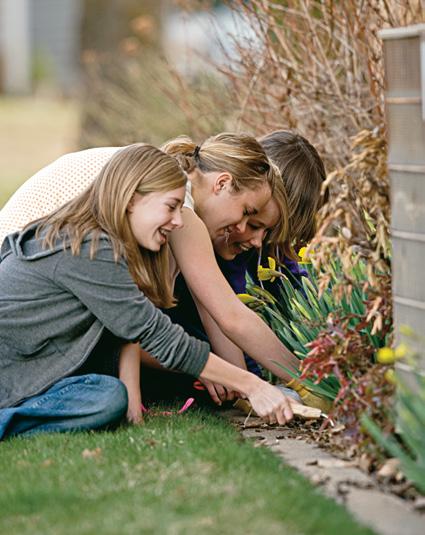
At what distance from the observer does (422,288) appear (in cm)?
296

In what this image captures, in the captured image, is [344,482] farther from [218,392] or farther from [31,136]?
[31,136]

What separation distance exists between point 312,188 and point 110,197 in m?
0.97

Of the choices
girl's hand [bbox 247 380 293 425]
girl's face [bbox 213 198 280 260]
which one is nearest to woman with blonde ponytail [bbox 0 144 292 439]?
girl's hand [bbox 247 380 293 425]

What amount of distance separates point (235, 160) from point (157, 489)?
5.03 ft

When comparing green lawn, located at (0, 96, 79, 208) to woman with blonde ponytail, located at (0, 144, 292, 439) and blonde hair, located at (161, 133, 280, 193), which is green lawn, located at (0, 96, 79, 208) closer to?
blonde hair, located at (161, 133, 280, 193)

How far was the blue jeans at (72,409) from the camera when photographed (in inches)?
143

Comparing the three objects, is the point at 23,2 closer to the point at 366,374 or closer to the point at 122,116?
the point at 122,116

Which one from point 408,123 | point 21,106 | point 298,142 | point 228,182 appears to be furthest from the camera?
point 21,106

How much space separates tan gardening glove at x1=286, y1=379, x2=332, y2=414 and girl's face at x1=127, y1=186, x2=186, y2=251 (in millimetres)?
694

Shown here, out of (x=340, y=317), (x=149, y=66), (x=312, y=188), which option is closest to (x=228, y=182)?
(x=312, y=188)

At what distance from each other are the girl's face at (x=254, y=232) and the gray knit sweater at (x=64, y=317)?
2.12 ft

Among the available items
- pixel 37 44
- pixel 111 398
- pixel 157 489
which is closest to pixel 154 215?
pixel 111 398

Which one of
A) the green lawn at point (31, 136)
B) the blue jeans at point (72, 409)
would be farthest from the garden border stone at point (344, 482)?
the green lawn at point (31, 136)

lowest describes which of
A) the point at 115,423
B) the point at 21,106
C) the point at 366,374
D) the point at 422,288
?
the point at 21,106
